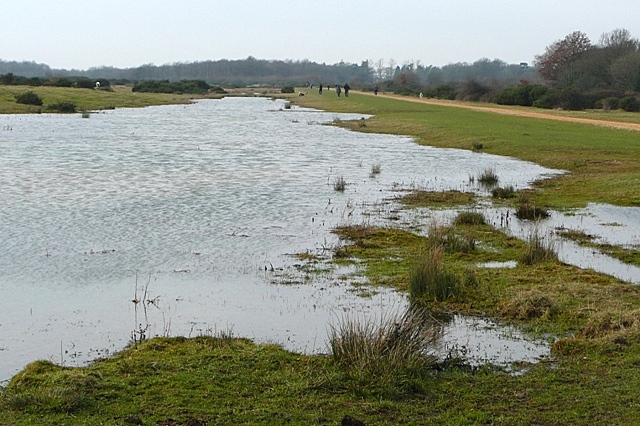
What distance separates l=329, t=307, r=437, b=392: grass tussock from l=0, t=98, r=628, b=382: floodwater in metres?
1.25

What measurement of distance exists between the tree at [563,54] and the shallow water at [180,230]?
70.9 metres

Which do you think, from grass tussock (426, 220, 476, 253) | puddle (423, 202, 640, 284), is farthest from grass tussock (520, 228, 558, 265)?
grass tussock (426, 220, 476, 253)

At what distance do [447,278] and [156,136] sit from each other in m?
34.9

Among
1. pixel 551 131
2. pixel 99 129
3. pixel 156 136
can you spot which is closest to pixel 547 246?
pixel 551 131

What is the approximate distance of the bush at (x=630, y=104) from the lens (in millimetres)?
64188

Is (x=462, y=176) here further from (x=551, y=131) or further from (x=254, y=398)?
(x=254, y=398)

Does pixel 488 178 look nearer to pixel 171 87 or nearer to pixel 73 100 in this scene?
pixel 73 100

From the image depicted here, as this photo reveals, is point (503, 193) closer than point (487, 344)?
No

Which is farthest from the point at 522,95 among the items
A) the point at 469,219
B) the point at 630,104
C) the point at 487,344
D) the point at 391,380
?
the point at 391,380

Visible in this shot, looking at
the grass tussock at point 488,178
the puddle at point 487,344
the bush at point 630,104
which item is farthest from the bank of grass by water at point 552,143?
the puddle at point 487,344

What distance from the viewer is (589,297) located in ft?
40.9

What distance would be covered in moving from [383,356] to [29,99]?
66.3 m

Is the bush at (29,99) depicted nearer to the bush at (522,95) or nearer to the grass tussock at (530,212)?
the bush at (522,95)

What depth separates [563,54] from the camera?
105875 millimetres
